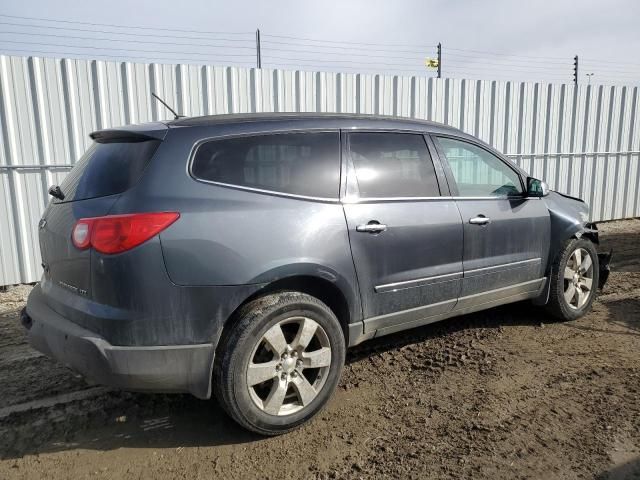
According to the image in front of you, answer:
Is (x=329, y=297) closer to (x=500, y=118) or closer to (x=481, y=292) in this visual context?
(x=481, y=292)

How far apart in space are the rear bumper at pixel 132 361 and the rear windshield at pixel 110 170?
0.72 metres

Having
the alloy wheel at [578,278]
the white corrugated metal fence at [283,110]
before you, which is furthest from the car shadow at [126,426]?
the white corrugated metal fence at [283,110]

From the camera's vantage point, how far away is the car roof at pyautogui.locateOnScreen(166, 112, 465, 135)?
9.77ft

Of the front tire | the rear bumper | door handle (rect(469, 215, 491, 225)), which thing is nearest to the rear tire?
door handle (rect(469, 215, 491, 225))

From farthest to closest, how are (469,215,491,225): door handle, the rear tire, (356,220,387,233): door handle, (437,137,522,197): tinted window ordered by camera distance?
the rear tire
(437,137,522,197): tinted window
(469,215,491,225): door handle
(356,220,387,233): door handle

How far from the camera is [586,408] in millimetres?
3160

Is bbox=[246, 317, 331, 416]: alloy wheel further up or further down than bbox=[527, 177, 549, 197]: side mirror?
further down

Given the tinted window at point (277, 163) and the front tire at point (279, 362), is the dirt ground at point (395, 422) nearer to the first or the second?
the front tire at point (279, 362)

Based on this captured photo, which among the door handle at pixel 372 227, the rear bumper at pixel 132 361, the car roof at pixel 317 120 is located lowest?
the rear bumper at pixel 132 361

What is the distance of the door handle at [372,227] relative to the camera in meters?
3.15

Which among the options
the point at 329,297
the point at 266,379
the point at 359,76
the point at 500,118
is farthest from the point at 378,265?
the point at 500,118

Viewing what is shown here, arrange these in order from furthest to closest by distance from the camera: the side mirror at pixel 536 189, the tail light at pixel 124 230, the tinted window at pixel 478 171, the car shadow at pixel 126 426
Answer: the side mirror at pixel 536 189
the tinted window at pixel 478 171
the car shadow at pixel 126 426
the tail light at pixel 124 230

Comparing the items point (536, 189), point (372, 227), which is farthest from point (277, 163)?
point (536, 189)

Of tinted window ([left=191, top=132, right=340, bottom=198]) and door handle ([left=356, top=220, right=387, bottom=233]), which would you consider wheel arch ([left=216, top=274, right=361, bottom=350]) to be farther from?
tinted window ([left=191, top=132, right=340, bottom=198])
